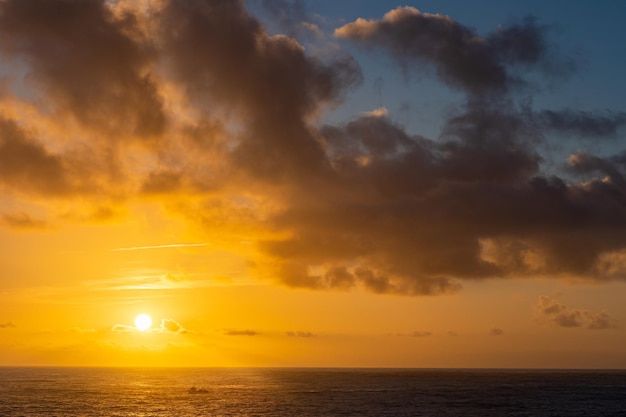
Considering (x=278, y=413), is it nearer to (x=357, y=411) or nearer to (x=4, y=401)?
(x=357, y=411)

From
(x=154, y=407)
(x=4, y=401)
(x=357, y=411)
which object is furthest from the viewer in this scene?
(x=4, y=401)

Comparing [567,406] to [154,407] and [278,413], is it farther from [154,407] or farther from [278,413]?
[154,407]

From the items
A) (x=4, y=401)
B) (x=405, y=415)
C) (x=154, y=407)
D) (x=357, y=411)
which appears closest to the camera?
(x=405, y=415)

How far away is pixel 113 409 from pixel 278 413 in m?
40.5

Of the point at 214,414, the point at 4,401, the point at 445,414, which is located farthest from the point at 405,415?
the point at 4,401

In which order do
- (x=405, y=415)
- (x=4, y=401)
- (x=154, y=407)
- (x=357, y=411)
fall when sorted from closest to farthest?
(x=405, y=415) → (x=357, y=411) → (x=154, y=407) → (x=4, y=401)

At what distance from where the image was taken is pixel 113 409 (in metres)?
164

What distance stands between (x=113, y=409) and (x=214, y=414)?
→ 28049mm

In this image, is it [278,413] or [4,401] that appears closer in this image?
[278,413]

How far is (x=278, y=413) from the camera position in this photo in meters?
152

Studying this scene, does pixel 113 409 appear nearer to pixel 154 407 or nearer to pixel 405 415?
pixel 154 407

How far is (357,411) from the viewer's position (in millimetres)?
158875

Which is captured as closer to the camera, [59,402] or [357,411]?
[357,411]

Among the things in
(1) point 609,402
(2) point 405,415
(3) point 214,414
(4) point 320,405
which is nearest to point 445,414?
(2) point 405,415
